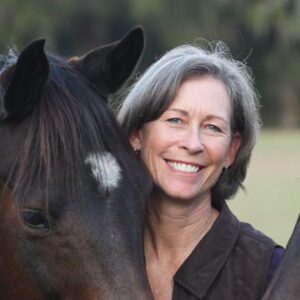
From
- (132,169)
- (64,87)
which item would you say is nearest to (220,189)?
(132,169)

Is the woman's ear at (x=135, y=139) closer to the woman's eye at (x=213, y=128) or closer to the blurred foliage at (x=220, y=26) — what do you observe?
the woman's eye at (x=213, y=128)

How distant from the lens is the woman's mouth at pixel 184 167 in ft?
11.7

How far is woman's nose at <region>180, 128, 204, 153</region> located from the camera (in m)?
3.48

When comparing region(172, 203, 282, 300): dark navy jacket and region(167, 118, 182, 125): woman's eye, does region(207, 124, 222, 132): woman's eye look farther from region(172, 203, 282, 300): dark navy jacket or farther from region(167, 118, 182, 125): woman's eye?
region(172, 203, 282, 300): dark navy jacket

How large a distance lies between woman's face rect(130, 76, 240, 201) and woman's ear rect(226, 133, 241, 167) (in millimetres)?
131

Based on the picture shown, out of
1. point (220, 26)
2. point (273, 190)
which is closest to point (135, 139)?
point (273, 190)

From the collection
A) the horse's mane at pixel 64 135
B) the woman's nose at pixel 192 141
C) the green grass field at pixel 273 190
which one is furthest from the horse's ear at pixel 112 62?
the green grass field at pixel 273 190

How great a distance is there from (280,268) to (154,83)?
1.03 meters

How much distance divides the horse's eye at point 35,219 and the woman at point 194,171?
30.3 inches

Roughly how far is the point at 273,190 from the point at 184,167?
15558 mm

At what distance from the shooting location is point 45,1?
121 ft

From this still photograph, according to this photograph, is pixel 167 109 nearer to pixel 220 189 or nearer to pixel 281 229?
pixel 220 189

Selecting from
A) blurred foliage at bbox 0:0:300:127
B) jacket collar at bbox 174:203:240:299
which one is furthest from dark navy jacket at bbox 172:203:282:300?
blurred foliage at bbox 0:0:300:127

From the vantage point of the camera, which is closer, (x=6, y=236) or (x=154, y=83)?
(x=6, y=236)
